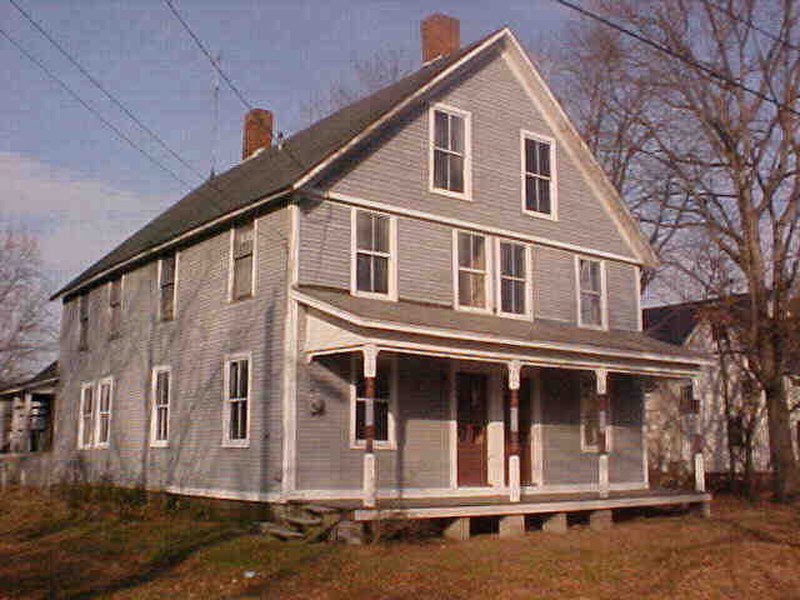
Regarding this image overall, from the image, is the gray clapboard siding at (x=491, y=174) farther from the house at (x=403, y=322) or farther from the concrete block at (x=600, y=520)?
the concrete block at (x=600, y=520)

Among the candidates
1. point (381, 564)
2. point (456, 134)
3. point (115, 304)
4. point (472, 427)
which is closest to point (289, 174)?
point (456, 134)

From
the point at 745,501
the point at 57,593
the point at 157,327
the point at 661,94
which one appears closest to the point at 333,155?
the point at 157,327

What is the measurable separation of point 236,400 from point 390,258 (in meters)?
3.93

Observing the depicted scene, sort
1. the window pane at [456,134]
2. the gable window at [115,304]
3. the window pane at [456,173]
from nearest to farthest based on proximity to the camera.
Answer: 1. the window pane at [456,173]
2. the window pane at [456,134]
3. the gable window at [115,304]

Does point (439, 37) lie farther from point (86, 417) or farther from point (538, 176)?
point (86, 417)

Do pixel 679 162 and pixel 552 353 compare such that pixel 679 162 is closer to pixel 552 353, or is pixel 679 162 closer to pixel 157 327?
pixel 552 353

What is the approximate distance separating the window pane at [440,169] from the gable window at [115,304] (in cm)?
932

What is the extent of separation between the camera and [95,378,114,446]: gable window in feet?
74.0

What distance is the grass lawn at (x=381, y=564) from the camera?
1105 centimetres

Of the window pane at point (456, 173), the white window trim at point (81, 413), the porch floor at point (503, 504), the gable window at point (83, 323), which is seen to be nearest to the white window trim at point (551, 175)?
the window pane at point (456, 173)

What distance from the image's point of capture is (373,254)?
17.0 metres

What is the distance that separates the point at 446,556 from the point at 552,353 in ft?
17.6

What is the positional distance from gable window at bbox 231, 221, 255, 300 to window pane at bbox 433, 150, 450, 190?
153 inches

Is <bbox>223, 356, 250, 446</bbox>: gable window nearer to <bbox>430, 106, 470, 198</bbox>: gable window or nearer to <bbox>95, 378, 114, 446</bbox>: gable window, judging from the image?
<bbox>430, 106, 470, 198</bbox>: gable window
